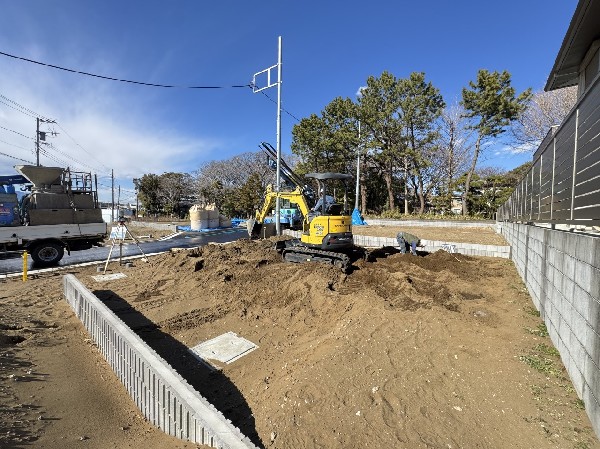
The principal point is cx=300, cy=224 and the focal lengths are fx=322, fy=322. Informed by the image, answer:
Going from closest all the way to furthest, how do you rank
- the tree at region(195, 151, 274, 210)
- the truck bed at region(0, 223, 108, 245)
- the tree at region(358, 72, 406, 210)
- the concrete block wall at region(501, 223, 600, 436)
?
the concrete block wall at region(501, 223, 600, 436) → the truck bed at region(0, 223, 108, 245) → the tree at region(358, 72, 406, 210) → the tree at region(195, 151, 274, 210)

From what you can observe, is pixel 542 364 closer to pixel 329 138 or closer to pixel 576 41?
pixel 576 41

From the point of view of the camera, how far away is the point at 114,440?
123 inches

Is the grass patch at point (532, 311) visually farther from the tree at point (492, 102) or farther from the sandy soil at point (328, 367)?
the tree at point (492, 102)

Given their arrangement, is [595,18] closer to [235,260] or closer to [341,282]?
[341,282]

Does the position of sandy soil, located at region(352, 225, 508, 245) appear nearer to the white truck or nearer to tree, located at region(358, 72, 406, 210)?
tree, located at region(358, 72, 406, 210)

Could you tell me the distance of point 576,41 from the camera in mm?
6344

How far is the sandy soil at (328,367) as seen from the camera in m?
2.91

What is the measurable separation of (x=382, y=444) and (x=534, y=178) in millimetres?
5923

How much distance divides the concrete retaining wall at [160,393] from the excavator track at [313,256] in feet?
17.4

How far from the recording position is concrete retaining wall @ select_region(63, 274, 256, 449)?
2.69m

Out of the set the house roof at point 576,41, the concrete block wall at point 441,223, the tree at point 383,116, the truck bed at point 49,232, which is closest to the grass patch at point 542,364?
the house roof at point 576,41

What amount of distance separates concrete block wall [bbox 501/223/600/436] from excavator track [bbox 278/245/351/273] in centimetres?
Result: 453

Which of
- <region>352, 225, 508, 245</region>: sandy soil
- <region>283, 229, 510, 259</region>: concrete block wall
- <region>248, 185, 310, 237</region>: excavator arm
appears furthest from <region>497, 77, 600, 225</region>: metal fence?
<region>352, 225, 508, 245</region>: sandy soil

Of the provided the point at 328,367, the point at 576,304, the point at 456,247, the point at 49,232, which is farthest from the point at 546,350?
the point at 49,232
